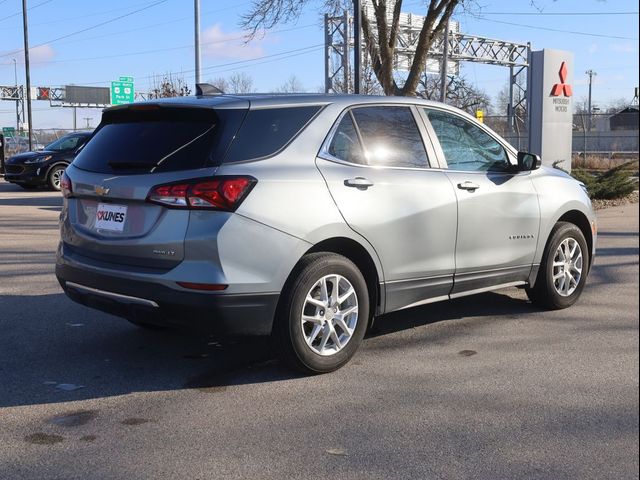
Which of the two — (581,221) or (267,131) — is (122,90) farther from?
(267,131)

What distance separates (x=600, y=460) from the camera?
348 cm

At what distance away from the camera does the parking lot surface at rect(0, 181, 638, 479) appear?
11.4ft

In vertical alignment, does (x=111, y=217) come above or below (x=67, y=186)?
below

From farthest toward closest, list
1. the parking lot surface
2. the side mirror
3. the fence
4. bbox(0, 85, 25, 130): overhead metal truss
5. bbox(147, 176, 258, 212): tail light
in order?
bbox(0, 85, 25, 130): overhead metal truss < the fence < the side mirror < bbox(147, 176, 258, 212): tail light < the parking lot surface

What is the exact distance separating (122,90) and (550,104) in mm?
28793

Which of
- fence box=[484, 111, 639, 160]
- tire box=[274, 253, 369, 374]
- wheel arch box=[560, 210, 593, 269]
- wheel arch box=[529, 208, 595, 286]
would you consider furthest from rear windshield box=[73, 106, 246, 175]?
fence box=[484, 111, 639, 160]

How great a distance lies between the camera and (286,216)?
4465mm

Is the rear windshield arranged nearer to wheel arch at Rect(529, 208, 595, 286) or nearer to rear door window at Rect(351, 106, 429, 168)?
rear door window at Rect(351, 106, 429, 168)

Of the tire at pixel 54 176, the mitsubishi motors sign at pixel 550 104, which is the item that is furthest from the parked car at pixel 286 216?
the tire at pixel 54 176

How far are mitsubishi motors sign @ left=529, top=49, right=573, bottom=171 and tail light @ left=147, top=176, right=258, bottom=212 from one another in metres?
12.8

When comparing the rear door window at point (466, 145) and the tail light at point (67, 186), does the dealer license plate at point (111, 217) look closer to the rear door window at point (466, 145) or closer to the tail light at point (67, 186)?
the tail light at point (67, 186)

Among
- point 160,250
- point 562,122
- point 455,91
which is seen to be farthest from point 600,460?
point 455,91

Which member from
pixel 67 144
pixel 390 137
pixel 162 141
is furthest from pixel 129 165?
pixel 67 144

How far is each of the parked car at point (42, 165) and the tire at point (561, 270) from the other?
680 inches
